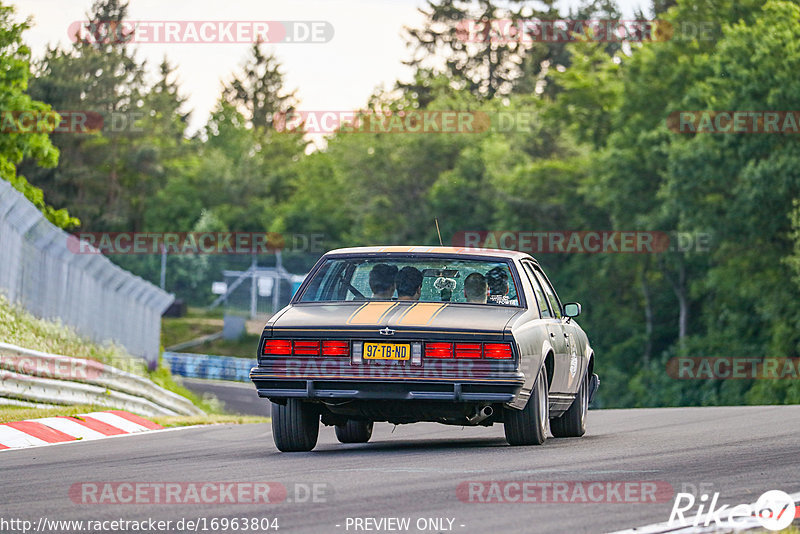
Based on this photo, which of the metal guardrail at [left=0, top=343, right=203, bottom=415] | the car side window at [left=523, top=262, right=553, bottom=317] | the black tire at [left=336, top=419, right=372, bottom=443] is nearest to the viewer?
the car side window at [left=523, top=262, right=553, bottom=317]

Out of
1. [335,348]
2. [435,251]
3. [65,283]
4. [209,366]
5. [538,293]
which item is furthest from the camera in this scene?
[209,366]

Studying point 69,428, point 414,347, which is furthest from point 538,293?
point 69,428

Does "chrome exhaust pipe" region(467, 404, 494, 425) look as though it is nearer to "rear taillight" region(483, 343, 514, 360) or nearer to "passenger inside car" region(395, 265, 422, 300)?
"rear taillight" region(483, 343, 514, 360)

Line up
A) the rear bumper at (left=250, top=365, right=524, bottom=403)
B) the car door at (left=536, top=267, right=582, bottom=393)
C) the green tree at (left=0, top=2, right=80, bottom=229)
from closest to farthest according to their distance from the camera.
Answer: the rear bumper at (left=250, top=365, right=524, bottom=403) → the car door at (left=536, top=267, right=582, bottom=393) → the green tree at (left=0, top=2, right=80, bottom=229)

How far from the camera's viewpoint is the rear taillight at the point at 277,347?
1005cm

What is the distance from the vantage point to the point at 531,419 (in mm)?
10414

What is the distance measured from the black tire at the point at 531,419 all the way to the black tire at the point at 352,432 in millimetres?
1947

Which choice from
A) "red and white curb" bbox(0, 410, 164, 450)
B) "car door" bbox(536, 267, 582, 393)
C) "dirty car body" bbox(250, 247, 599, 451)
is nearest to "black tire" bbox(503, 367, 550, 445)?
"dirty car body" bbox(250, 247, 599, 451)

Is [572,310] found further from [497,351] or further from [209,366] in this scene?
[209,366]

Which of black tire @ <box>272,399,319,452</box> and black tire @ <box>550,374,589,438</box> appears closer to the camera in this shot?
black tire @ <box>272,399,319,452</box>

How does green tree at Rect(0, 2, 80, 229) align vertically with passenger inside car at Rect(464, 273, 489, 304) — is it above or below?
above

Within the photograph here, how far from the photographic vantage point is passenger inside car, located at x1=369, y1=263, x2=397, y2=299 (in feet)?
35.2

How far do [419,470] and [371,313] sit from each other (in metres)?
1.81

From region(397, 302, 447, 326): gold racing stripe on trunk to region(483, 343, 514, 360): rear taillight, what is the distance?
0.48 metres
